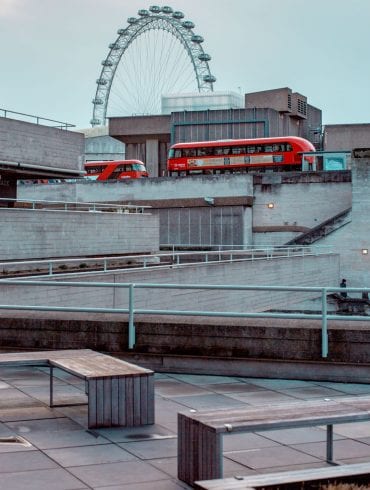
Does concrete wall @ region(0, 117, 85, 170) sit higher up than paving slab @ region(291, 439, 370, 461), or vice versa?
concrete wall @ region(0, 117, 85, 170)

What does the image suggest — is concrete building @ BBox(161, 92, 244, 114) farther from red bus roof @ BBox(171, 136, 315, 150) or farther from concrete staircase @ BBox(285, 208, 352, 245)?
concrete staircase @ BBox(285, 208, 352, 245)

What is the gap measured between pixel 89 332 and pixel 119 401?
3648mm

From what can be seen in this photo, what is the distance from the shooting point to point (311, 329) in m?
11.5

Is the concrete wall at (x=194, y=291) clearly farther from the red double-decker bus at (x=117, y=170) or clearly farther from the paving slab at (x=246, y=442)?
the red double-decker bus at (x=117, y=170)

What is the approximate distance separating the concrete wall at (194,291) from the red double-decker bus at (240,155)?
62.8 feet

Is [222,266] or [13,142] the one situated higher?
[13,142]

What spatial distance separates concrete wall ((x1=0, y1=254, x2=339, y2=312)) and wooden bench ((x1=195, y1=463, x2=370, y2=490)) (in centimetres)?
1767

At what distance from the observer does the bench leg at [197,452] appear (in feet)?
21.4

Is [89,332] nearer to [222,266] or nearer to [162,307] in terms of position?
[162,307]

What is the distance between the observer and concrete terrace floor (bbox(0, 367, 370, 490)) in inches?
280

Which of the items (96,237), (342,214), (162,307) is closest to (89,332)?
(162,307)

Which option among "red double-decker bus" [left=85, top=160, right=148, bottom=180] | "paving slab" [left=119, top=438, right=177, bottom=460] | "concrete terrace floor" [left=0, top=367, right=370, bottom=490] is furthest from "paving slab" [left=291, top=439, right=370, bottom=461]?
"red double-decker bus" [left=85, top=160, right=148, bottom=180]

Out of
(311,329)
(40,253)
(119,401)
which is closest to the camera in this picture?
(119,401)

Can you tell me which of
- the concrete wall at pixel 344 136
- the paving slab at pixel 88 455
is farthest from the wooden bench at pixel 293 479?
the concrete wall at pixel 344 136
